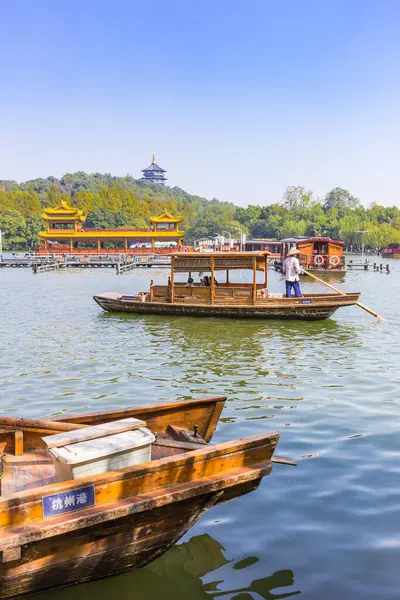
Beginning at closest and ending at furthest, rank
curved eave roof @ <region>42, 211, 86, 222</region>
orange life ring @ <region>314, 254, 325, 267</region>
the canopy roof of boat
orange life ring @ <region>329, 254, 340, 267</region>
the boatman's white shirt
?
1. the canopy roof of boat
2. the boatman's white shirt
3. orange life ring @ <region>329, 254, 340, 267</region>
4. orange life ring @ <region>314, 254, 325, 267</region>
5. curved eave roof @ <region>42, 211, 86, 222</region>

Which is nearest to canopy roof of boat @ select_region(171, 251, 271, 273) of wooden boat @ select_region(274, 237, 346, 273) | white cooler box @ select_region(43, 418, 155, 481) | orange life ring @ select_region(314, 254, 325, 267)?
white cooler box @ select_region(43, 418, 155, 481)

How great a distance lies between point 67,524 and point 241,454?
162 cm

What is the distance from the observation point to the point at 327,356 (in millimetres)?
13828

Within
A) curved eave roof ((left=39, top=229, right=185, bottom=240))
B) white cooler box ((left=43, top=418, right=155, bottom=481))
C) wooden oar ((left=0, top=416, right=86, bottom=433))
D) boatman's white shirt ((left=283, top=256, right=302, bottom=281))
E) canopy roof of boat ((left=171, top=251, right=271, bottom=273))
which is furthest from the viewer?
curved eave roof ((left=39, top=229, right=185, bottom=240))

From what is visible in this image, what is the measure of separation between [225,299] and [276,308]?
177cm

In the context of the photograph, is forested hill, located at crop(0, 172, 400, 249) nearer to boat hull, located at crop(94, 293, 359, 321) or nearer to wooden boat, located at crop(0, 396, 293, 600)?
boat hull, located at crop(94, 293, 359, 321)

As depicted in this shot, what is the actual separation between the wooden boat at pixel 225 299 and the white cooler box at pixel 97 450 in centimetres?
1338

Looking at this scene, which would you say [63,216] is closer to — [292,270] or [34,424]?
[292,270]

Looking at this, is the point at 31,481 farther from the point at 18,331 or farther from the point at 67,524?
the point at 18,331

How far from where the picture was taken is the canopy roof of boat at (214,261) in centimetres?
1858

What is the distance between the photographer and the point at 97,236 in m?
67.2

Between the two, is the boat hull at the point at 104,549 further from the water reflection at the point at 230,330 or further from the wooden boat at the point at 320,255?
the wooden boat at the point at 320,255

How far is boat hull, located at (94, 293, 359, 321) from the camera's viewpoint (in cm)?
1873

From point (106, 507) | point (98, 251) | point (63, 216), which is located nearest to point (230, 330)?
point (106, 507)
